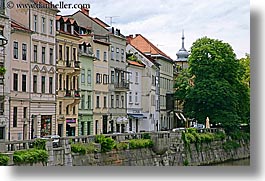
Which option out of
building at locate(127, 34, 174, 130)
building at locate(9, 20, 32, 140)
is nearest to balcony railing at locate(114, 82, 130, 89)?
building at locate(127, 34, 174, 130)

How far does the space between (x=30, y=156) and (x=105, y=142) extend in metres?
1.64

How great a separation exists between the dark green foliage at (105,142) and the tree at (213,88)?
1.20 m

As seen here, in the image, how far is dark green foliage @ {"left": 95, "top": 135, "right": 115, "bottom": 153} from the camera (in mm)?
10977

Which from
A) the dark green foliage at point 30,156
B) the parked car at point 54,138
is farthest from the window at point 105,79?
the dark green foliage at point 30,156

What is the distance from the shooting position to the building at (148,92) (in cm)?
1073

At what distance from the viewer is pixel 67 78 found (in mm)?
10352

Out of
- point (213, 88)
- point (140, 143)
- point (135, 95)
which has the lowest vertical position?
point (140, 143)

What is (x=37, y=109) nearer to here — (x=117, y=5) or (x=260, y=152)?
(x=117, y=5)

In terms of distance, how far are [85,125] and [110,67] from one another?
92 centimetres

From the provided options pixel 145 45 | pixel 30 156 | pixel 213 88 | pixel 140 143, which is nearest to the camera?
pixel 30 156

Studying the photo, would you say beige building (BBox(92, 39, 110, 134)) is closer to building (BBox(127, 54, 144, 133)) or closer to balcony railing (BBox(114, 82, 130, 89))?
balcony railing (BBox(114, 82, 130, 89))

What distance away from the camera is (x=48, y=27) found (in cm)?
1022

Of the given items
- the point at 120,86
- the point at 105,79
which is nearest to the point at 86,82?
the point at 105,79

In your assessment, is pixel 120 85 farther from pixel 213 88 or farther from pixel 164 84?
pixel 213 88
